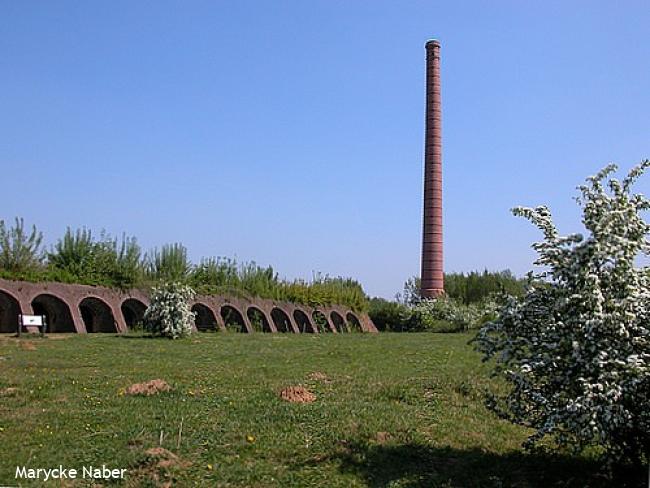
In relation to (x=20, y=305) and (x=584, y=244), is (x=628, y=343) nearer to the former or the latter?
(x=584, y=244)

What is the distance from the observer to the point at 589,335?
5.91 meters

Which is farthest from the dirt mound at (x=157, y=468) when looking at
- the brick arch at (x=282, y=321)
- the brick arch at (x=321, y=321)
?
the brick arch at (x=321, y=321)

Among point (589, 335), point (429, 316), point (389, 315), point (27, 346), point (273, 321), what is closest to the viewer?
point (589, 335)

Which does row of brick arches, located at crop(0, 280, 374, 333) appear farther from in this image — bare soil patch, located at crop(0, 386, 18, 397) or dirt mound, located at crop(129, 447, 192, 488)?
dirt mound, located at crop(129, 447, 192, 488)

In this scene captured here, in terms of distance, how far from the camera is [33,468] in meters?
6.62

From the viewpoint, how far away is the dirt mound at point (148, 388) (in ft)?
31.9

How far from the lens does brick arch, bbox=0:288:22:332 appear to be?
2302 cm

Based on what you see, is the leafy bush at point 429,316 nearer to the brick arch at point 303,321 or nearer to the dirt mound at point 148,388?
the brick arch at point 303,321

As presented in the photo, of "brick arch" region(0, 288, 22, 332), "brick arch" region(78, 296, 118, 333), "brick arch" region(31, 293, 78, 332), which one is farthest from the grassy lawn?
"brick arch" region(78, 296, 118, 333)

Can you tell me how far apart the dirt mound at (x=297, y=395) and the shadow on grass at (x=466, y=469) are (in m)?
2.13

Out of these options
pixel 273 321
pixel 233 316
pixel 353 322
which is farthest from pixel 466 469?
pixel 353 322

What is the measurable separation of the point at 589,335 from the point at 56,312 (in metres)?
22.4

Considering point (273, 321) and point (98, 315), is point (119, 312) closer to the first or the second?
point (98, 315)

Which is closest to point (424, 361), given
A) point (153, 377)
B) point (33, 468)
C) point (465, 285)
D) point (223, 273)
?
point (153, 377)
